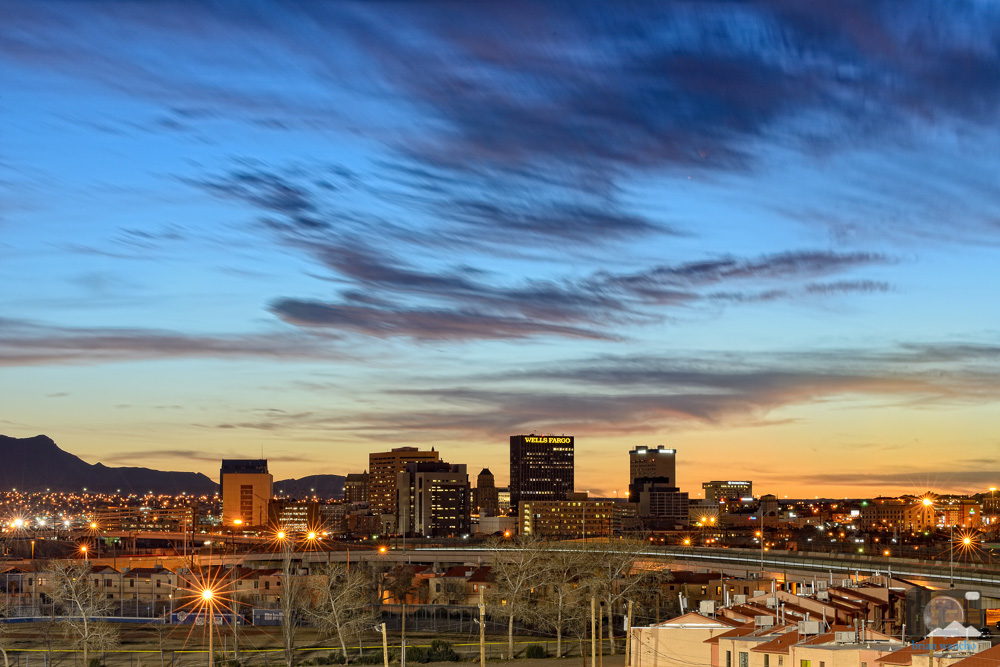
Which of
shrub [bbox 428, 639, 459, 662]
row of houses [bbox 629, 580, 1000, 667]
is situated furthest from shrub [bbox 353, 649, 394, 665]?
row of houses [bbox 629, 580, 1000, 667]

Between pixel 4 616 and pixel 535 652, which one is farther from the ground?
pixel 4 616

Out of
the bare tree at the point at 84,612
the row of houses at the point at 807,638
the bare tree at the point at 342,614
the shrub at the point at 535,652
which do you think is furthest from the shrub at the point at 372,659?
the row of houses at the point at 807,638

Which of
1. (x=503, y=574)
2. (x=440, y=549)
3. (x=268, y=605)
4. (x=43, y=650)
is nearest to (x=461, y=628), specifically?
(x=503, y=574)

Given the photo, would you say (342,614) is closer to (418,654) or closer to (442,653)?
(418,654)

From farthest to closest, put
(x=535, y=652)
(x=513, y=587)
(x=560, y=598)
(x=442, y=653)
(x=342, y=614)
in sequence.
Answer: (x=513, y=587) < (x=342, y=614) < (x=560, y=598) < (x=535, y=652) < (x=442, y=653)

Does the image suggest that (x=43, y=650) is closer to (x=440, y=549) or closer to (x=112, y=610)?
(x=112, y=610)

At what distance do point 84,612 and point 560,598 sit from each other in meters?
33.1

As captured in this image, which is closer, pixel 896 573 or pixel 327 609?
pixel 327 609

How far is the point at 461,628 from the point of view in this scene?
9650 centimetres

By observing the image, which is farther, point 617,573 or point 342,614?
point 617,573

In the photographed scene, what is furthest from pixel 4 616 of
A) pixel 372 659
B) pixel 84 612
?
pixel 372 659

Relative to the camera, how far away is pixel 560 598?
278 feet

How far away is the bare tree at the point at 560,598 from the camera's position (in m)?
88.4

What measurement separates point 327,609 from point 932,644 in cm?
6161
